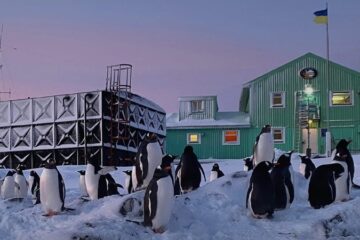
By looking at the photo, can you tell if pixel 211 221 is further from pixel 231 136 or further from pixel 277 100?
pixel 231 136

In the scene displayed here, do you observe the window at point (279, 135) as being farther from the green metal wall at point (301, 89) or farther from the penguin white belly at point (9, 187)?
the penguin white belly at point (9, 187)

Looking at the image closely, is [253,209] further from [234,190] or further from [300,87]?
[300,87]

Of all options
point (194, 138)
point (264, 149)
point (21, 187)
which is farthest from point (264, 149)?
point (194, 138)

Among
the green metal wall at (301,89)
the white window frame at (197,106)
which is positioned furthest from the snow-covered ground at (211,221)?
the white window frame at (197,106)

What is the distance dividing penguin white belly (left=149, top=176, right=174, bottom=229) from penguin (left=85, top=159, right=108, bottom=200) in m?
5.20

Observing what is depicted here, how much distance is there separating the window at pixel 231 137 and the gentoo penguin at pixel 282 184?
3341 cm

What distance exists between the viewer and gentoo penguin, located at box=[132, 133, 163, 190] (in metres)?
14.4

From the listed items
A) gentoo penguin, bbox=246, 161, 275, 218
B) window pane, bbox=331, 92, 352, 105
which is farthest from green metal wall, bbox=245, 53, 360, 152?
gentoo penguin, bbox=246, 161, 275, 218

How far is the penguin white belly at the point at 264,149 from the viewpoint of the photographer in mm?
15565

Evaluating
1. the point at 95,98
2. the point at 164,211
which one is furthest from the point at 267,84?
the point at 164,211

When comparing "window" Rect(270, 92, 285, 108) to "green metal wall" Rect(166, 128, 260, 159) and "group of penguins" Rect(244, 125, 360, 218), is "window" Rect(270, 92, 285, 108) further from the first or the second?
"group of penguins" Rect(244, 125, 360, 218)

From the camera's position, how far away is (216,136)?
47781 millimetres

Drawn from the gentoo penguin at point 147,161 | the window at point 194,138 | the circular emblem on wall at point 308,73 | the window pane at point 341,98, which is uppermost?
the circular emblem on wall at point 308,73

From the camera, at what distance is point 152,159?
14.4m
